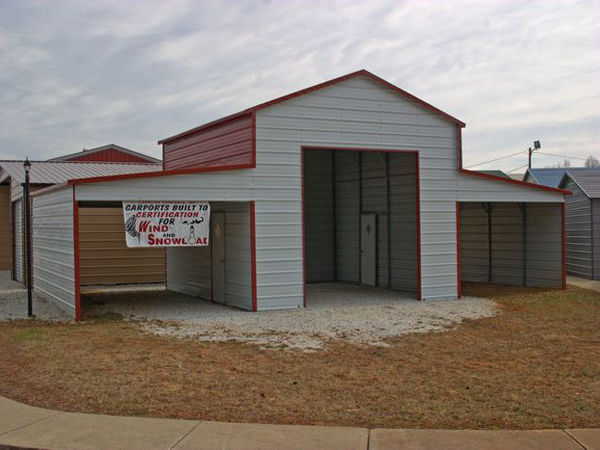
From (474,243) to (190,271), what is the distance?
8.77 m

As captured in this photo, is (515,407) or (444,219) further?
(444,219)

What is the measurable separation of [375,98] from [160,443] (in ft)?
36.3

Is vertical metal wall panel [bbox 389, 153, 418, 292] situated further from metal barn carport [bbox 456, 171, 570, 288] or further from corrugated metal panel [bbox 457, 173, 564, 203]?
→ corrugated metal panel [bbox 457, 173, 564, 203]

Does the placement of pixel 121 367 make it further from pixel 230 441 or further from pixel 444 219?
pixel 444 219

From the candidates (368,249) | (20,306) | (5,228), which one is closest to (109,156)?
(5,228)

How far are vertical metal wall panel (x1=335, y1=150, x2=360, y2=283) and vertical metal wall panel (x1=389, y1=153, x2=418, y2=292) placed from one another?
6.14 ft

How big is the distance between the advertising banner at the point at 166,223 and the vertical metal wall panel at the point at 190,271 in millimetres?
2431

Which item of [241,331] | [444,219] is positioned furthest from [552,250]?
[241,331]

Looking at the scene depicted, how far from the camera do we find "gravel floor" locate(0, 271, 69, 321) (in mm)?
13609

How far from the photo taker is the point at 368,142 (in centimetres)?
1515

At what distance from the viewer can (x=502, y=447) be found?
5.52 m

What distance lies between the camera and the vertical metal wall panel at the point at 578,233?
20.5 m

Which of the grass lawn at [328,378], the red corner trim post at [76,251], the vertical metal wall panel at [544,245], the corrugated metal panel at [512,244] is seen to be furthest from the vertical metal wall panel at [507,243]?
the red corner trim post at [76,251]

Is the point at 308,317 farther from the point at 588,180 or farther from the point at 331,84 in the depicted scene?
the point at 588,180
